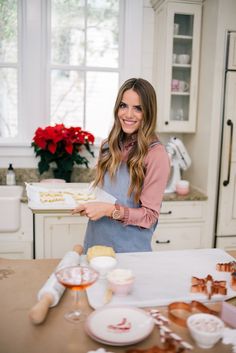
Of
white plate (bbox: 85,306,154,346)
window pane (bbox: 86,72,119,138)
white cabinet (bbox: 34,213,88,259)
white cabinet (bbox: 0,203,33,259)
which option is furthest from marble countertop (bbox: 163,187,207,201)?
white plate (bbox: 85,306,154,346)

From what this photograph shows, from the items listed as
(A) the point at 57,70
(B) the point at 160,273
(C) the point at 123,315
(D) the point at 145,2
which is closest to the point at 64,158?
(A) the point at 57,70

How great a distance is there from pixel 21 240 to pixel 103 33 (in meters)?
1.83

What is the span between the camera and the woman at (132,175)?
168cm

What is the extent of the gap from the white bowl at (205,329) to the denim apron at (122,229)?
669 millimetres

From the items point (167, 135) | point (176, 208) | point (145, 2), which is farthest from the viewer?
point (167, 135)

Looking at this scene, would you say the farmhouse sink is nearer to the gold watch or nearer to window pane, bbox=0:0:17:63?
window pane, bbox=0:0:17:63

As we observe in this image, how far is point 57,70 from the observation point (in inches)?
133

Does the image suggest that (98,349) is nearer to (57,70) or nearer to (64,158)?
(64,158)

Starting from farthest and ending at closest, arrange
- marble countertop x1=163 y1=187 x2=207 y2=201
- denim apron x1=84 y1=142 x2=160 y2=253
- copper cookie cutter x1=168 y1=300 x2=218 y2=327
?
marble countertop x1=163 y1=187 x2=207 y2=201 < denim apron x1=84 y1=142 x2=160 y2=253 < copper cookie cutter x1=168 y1=300 x2=218 y2=327

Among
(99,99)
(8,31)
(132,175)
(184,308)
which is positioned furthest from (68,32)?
(184,308)

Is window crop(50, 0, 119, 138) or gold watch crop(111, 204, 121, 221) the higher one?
window crop(50, 0, 119, 138)

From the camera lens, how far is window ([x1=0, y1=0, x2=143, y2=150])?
10.7 feet

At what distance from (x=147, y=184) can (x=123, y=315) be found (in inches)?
26.4

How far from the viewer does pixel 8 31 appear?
326 cm
